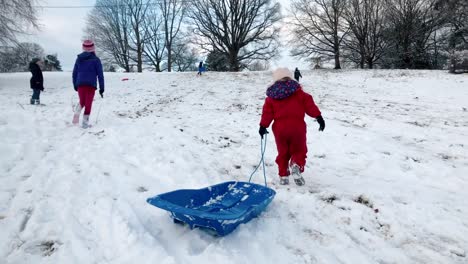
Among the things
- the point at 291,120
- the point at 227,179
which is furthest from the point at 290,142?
the point at 227,179

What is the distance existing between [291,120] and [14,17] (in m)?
17.4

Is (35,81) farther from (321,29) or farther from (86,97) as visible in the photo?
(321,29)

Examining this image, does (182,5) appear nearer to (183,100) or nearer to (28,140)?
(183,100)

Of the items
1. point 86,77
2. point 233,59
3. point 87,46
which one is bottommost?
point 86,77

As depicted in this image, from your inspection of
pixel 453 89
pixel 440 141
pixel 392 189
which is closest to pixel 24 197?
pixel 392 189

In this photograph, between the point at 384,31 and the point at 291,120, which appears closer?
the point at 291,120

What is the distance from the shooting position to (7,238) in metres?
2.79

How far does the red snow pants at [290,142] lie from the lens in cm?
427

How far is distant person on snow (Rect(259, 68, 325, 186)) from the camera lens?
4.25 metres

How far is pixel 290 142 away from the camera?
14.4 feet

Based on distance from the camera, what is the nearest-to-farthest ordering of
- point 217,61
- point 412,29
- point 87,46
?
point 87,46
point 412,29
point 217,61

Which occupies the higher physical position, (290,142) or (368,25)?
(368,25)

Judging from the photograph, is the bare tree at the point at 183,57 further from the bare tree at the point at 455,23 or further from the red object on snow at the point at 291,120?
the red object on snow at the point at 291,120

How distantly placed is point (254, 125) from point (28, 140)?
488 cm
